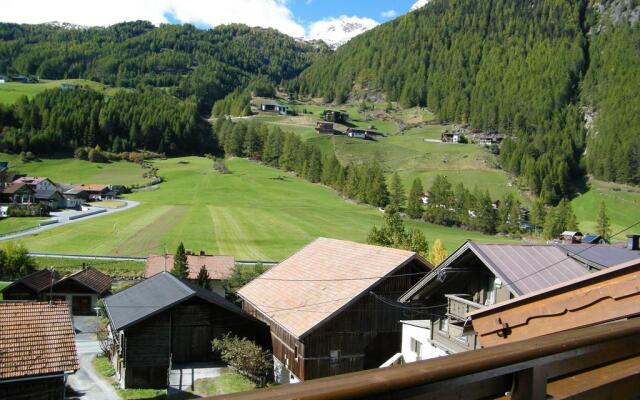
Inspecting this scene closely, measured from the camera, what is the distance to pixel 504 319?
5566 mm

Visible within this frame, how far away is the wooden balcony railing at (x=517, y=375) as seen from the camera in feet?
4.67

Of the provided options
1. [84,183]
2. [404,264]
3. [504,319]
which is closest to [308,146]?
[84,183]

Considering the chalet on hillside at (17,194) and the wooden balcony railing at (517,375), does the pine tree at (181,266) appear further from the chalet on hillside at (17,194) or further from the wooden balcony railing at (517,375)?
the chalet on hillside at (17,194)

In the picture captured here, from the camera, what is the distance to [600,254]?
60.4 ft

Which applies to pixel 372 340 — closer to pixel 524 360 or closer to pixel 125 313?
pixel 125 313

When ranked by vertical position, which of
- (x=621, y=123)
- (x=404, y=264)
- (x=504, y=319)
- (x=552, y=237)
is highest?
(x=621, y=123)

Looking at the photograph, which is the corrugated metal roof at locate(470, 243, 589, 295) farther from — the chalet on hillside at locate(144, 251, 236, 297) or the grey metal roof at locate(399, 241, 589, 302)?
the chalet on hillside at locate(144, 251, 236, 297)

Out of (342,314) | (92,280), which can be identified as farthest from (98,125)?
(342,314)

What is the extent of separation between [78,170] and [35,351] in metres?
114

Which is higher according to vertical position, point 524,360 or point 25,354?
point 524,360

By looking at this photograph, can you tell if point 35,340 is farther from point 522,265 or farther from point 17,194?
point 17,194

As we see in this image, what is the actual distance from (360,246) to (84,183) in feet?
318

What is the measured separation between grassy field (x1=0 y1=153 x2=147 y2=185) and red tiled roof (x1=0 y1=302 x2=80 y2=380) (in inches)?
3827

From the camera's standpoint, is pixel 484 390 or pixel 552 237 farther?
pixel 552 237
